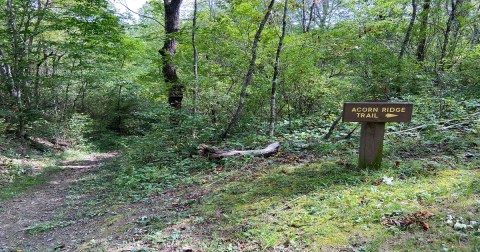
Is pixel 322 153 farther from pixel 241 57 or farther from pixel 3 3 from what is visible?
pixel 3 3

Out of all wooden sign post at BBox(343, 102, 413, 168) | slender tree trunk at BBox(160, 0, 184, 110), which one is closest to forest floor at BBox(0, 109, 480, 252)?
wooden sign post at BBox(343, 102, 413, 168)

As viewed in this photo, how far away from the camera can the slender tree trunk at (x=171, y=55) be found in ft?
32.8

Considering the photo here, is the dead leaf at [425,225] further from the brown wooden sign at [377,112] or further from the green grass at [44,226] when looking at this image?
the green grass at [44,226]

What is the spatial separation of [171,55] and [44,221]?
6.33 meters

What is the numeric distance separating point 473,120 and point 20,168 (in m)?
10.9

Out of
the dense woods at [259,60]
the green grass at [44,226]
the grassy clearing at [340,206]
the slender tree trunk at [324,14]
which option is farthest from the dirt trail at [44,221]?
the slender tree trunk at [324,14]

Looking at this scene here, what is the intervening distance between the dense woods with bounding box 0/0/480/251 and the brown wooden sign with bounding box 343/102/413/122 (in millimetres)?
833

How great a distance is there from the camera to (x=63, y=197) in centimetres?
665

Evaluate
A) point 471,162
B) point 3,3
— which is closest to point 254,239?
point 471,162

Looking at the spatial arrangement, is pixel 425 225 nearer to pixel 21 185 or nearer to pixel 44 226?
pixel 44 226

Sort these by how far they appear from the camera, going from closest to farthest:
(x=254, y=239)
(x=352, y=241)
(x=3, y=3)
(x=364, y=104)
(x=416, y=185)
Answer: (x=352, y=241) → (x=254, y=239) → (x=416, y=185) → (x=364, y=104) → (x=3, y=3)

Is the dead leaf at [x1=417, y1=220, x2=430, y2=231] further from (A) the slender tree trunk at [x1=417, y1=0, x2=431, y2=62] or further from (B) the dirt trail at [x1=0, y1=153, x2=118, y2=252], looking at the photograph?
(A) the slender tree trunk at [x1=417, y1=0, x2=431, y2=62]

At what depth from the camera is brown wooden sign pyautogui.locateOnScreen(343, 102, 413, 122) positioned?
461cm

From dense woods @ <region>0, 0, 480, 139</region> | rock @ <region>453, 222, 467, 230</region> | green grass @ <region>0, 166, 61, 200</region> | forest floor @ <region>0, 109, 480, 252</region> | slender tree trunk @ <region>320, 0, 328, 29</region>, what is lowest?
green grass @ <region>0, 166, 61, 200</region>
